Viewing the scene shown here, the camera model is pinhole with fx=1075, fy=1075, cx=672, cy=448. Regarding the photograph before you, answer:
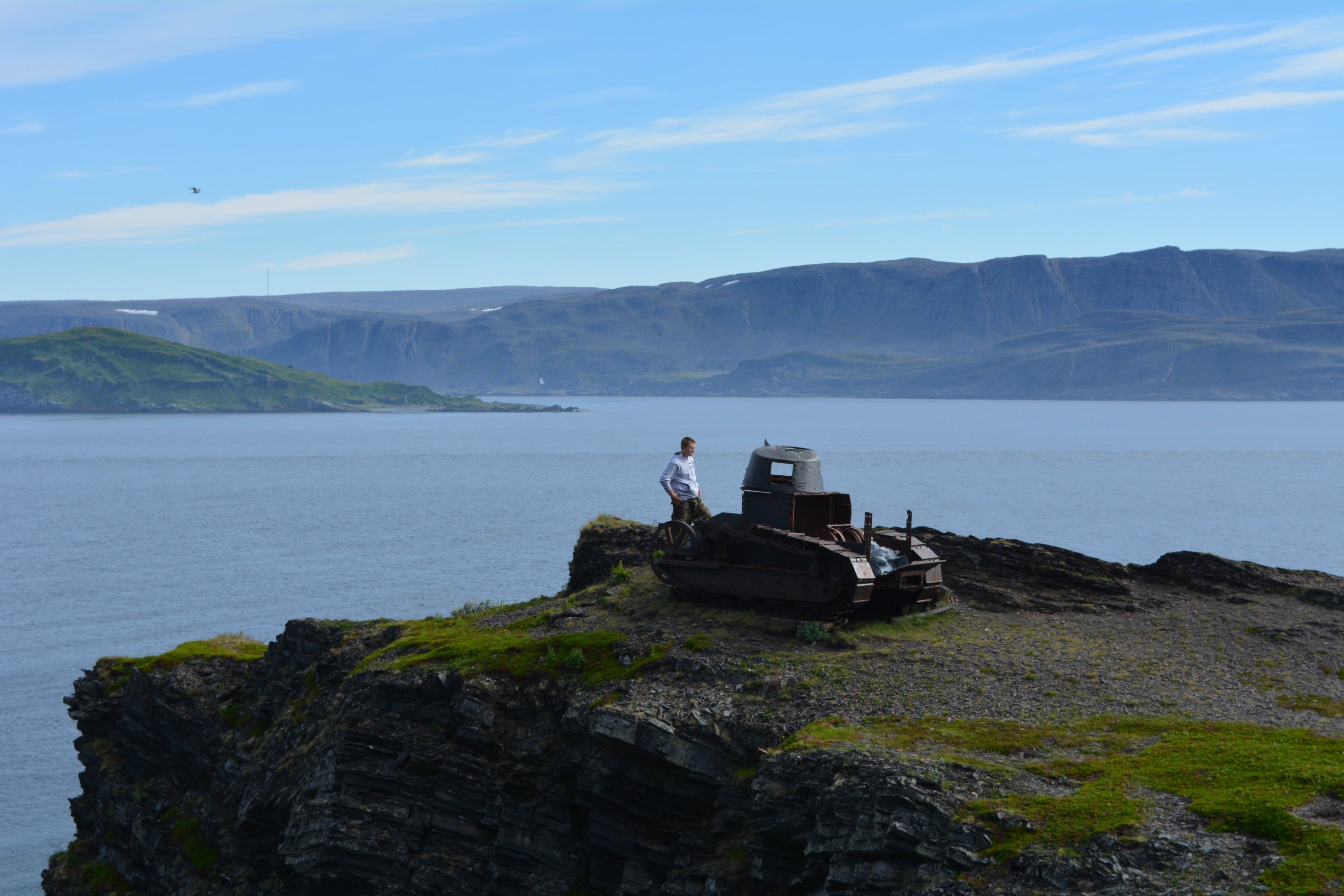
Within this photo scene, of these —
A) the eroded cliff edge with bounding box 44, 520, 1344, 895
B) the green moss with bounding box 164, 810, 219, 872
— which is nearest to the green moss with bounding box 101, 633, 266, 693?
the eroded cliff edge with bounding box 44, 520, 1344, 895

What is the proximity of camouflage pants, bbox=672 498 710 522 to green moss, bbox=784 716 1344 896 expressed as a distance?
31.0ft

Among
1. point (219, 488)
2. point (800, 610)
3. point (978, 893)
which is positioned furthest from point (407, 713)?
point (219, 488)

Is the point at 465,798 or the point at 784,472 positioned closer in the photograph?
the point at 465,798

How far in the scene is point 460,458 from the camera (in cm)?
18650

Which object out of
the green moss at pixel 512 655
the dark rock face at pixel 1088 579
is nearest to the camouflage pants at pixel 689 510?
the green moss at pixel 512 655

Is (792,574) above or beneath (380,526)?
above

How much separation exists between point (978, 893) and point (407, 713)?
1568cm

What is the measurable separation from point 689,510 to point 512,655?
6.16 m

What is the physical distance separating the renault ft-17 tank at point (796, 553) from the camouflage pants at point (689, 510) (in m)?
0.56

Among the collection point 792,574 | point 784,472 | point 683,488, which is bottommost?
point 792,574

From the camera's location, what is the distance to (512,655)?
26.6 meters

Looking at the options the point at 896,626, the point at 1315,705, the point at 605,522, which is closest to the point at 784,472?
the point at 896,626

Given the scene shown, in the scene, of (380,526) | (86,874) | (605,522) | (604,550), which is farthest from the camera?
(380,526)

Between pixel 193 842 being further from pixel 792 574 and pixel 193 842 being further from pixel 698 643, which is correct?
→ pixel 792 574
